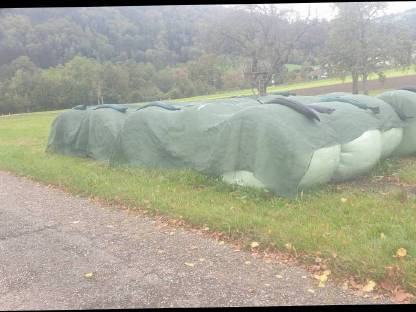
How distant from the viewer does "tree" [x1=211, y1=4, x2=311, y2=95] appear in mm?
38281

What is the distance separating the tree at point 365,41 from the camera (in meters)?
30.4

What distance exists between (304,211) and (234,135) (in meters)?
2.22

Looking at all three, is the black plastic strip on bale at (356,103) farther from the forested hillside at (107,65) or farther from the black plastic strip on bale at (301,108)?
the forested hillside at (107,65)

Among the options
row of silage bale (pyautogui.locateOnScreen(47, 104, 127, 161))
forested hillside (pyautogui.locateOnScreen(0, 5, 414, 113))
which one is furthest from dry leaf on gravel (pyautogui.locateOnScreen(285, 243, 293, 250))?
forested hillside (pyautogui.locateOnScreen(0, 5, 414, 113))

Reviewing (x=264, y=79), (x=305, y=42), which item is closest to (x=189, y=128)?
(x=264, y=79)

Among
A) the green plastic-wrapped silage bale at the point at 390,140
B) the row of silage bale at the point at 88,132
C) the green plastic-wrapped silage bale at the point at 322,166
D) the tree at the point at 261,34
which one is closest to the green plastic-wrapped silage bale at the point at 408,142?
the green plastic-wrapped silage bale at the point at 390,140

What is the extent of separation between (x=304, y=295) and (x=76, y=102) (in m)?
69.9

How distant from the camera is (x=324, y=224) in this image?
218 inches

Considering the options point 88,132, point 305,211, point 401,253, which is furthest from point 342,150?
point 88,132

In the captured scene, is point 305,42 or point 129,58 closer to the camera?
point 305,42

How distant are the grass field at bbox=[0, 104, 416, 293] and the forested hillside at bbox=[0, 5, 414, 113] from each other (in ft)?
159

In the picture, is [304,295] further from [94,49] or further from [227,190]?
[94,49]

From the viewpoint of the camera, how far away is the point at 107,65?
232 feet

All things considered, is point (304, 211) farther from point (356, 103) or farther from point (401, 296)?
point (356, 103)
